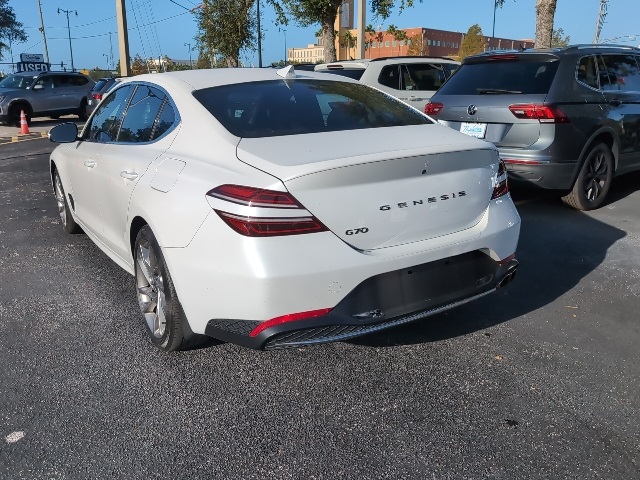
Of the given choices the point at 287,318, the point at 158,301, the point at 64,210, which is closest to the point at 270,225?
the point at 287,318

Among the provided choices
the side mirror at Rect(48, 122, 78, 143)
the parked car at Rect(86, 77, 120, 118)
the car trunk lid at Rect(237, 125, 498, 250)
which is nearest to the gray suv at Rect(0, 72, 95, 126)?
the parked car at Rect(86, 77, 120, 118)

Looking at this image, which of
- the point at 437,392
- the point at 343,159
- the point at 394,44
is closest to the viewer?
the point at 343,159

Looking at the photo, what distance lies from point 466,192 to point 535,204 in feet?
13.1

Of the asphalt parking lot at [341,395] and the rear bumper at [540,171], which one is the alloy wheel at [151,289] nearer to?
the asphalt parking lot at [341,395]

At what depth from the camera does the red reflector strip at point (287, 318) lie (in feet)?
8.71

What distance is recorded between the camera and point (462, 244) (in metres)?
3.02

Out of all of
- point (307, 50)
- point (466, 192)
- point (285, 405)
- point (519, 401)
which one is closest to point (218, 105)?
point (466, 192)

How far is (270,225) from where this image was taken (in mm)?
2582

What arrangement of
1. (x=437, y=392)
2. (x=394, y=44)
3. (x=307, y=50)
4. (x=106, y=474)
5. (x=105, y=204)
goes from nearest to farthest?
(x=106, y=474)
(x=437, y=392)
(x=105, y=204)
(x=394, y=44)
(x=307, y=50)

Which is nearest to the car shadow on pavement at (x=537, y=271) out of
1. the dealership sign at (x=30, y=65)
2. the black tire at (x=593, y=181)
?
the black tire at (x=593, y=181)

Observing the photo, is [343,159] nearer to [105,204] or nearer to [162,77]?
[162,77]

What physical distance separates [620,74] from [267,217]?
5.72 metres

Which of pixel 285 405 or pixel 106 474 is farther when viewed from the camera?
pixel 285 405

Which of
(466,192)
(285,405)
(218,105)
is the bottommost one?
(285,405)
